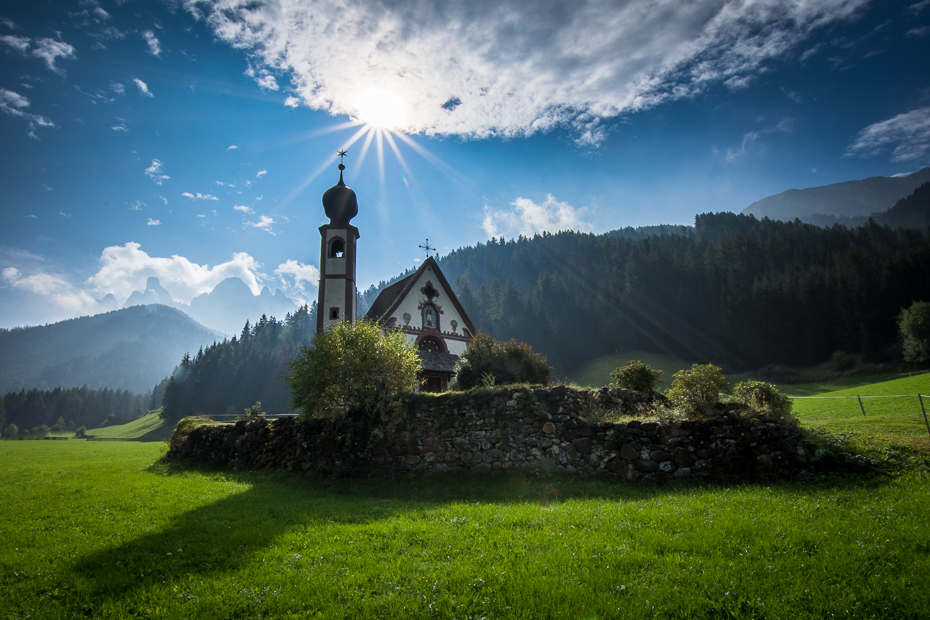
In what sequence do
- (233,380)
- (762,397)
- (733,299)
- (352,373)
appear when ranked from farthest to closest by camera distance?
1. (233,380)
2. (733,299)
3. (352,373)
4. (762,397)

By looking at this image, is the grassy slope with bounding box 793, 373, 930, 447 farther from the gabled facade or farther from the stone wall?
the gabled facade

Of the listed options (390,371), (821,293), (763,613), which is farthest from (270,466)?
(821,293)

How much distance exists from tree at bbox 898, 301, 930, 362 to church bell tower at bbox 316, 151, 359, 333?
200 ft

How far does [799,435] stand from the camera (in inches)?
401

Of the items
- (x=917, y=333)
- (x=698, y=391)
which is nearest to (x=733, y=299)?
(x=917, y=333)

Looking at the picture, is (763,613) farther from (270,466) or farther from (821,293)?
(821,293)

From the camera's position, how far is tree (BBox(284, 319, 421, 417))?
1496 centimetres

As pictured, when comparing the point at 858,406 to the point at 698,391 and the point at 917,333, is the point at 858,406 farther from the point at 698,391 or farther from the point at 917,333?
the point at 917,333

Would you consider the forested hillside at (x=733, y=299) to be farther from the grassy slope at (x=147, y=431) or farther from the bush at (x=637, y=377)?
the grassy slope at (x=147, y=431)

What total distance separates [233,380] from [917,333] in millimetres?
118444

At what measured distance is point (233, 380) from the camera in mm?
100562

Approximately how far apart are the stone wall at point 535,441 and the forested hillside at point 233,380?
78196mm

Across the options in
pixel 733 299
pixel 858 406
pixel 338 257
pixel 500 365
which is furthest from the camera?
pixel 733 299

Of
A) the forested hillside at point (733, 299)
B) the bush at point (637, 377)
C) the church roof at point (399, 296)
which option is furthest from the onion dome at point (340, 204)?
the forested hillside at point (733, 299)
